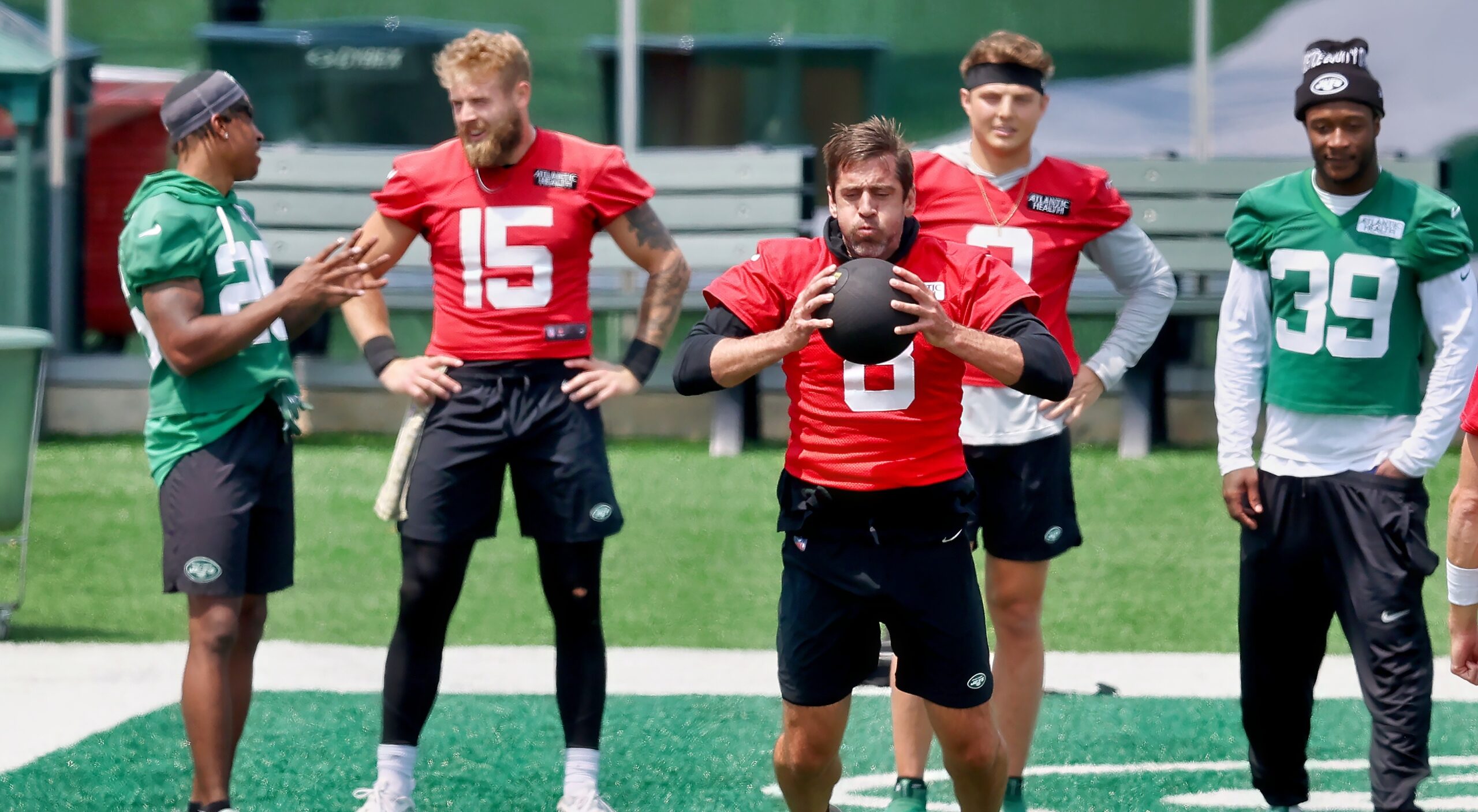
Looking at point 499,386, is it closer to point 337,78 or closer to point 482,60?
point 482,60

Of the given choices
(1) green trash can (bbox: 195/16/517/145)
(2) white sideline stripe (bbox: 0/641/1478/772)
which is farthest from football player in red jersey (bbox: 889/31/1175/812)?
(1) green trash can (bbox: 195/16/517/145)

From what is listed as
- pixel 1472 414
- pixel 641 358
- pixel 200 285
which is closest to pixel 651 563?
pixel 641 358

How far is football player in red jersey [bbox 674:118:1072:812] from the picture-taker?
4.09 meters

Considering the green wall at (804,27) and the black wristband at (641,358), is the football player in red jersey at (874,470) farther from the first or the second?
the green wall at (804,27)

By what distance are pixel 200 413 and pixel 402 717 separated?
1.02m

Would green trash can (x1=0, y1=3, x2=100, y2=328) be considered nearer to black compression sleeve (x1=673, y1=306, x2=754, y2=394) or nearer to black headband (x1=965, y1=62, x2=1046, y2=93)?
black headband (x1=965, y1=62, x2=1046, y2=93)

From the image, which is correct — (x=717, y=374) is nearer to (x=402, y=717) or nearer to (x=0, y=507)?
(x=402, y=717)

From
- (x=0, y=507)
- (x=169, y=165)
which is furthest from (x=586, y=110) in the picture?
(x=0, y=507)

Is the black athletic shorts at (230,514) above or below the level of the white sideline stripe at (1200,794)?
above

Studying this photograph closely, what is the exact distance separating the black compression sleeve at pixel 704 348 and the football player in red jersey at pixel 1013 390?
1.06 m

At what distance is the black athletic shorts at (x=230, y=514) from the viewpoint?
4723 mm

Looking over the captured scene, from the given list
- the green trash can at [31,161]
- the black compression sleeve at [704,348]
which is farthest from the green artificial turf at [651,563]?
the black compression sleeve at [704,348]

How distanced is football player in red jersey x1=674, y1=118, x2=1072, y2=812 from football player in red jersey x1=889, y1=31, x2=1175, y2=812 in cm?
77

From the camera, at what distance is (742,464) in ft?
37.3
